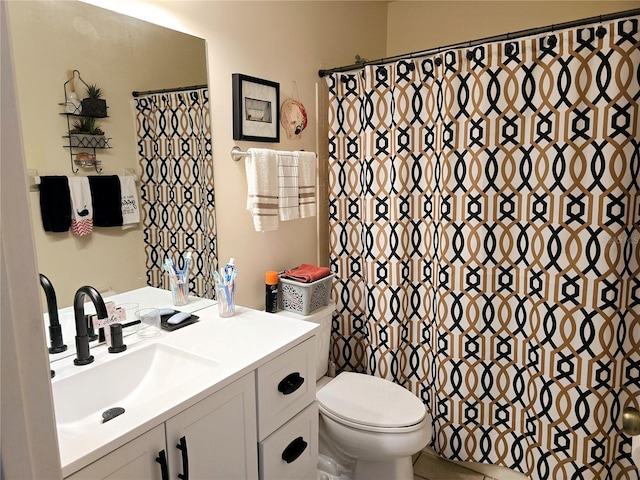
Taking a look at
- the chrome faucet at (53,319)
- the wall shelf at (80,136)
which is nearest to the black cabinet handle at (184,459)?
the chrome faucet at (53,319)

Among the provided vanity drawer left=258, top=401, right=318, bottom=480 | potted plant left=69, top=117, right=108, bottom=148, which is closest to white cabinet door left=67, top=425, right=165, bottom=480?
vanity drawer left=258, top=401, right=318, bottom=480

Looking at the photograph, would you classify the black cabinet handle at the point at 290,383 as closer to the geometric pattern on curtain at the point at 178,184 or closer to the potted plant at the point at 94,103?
the geometric pattern on curtain at the point at 178,184

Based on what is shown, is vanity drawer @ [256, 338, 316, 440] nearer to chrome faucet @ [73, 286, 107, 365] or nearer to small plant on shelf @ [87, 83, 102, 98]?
chrome faucet @ [73, 286, 107, 365]

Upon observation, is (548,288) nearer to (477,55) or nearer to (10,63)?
(477,55)

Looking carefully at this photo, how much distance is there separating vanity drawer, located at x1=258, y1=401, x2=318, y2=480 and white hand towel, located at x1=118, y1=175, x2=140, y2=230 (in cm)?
84

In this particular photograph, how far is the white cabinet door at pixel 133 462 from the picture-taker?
833 mm

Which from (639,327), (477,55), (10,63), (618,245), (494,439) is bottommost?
(494,439)

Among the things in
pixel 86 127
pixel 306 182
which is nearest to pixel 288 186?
pixel 306 182

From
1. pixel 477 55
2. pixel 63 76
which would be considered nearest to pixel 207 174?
pixel 63 76

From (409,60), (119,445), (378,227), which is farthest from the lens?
(378,227)

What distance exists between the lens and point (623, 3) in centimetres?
212

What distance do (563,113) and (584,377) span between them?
42.1 inches

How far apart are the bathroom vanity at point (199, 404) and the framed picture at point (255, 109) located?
79 cm

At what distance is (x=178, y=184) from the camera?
1601 millimetres
